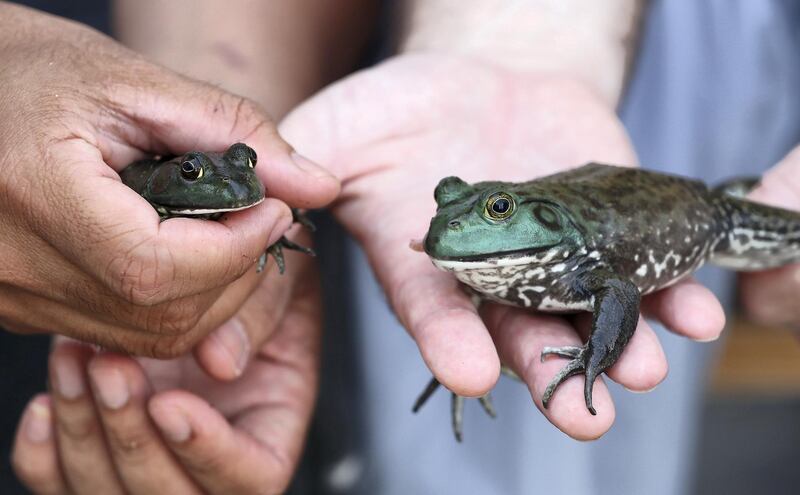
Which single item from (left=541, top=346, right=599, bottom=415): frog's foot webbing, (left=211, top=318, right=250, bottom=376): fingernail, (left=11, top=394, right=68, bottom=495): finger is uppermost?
(left=541, top=346, right=599, bottom=415): frog's foot webbing

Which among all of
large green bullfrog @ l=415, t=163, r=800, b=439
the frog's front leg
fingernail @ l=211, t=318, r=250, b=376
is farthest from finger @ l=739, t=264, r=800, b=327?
fingernail @ l=211, t=318, r=250, b=376

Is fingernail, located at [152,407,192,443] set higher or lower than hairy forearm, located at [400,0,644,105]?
lower

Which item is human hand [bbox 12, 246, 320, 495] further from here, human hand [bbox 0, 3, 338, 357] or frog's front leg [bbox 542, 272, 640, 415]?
frog's front leg [bbox 542, 272, 640, 415]

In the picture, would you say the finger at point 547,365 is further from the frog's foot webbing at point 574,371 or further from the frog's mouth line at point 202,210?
the frog's mouth line at point 202,210

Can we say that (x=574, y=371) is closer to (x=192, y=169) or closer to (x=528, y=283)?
(x=528, y=283)

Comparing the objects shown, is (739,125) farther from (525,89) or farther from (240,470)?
(240,470)

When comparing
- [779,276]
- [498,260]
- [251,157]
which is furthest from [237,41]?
[779,276]

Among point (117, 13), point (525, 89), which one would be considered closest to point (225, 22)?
point (117, 13)
